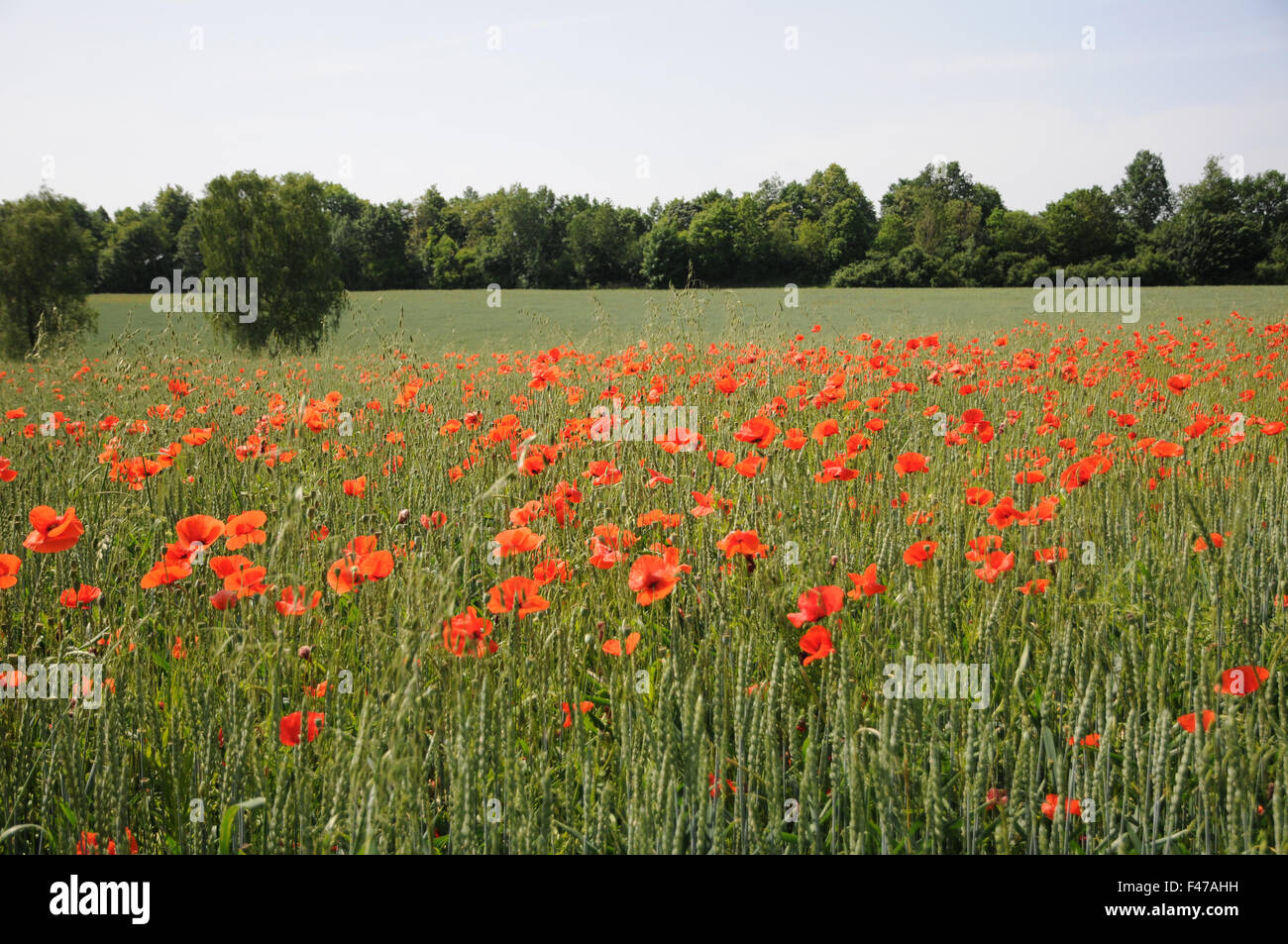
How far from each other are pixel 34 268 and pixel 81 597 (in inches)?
853

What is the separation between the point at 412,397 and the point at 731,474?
1.75 m

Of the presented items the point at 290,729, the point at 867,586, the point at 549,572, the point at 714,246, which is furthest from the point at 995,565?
the point at 714,246

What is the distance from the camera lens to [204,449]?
3711mm

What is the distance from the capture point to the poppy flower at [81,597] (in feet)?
5.96

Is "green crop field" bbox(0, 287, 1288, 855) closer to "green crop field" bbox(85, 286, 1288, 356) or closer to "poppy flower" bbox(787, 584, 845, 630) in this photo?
"poppy flower" bbox(787, 584, 845, 630)

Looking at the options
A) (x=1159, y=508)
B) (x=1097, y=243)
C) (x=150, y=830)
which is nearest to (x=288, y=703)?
(x=150, y=830)

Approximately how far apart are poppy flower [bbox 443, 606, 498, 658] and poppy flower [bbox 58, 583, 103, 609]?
38.6 inches

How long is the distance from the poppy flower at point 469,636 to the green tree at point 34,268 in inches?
816

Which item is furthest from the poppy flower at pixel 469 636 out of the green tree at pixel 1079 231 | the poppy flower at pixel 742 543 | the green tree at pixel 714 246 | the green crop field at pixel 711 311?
the green tree at pixel 1079 231

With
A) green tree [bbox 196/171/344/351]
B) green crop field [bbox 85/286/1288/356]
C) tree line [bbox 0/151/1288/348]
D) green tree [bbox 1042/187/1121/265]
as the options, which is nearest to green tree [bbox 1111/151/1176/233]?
tree line [bbox 0/151/1288/348]

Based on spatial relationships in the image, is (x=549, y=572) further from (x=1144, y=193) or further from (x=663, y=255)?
(x=1144, y=193)

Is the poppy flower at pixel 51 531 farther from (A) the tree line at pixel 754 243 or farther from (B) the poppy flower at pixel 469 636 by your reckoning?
(A) the tree line at pixel 754 243

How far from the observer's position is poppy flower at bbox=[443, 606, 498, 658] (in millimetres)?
1336

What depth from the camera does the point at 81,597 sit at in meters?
1.82
